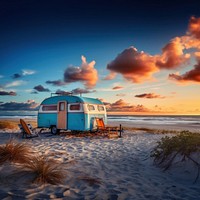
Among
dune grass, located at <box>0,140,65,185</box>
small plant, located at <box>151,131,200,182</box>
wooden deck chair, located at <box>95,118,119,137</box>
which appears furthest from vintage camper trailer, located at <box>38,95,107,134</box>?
dune grass, located at <box>0,140,65,185</box>

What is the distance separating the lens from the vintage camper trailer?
643 inches

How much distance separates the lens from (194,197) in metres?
4.79

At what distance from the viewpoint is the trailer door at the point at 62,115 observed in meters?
17.1

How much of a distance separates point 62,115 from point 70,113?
797 millimetres

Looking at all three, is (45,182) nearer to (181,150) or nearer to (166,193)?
(166,193)

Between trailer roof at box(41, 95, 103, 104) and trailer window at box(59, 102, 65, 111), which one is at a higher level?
trailer roof at box(41, 95, 103, 104)

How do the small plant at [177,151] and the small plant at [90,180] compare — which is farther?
the small plant at [177,151]

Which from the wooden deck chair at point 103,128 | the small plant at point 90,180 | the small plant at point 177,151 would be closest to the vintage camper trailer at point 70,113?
the wooden deck chair at point 103,128

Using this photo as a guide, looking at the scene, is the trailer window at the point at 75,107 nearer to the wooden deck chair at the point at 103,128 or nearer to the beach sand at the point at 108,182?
the wooden deck chair at the point at 103,128

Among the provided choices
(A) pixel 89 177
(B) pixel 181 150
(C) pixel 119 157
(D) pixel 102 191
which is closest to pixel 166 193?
(D) pixel 102 191

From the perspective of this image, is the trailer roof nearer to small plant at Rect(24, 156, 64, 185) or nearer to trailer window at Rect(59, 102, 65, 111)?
trailer window at Rect(59, 102, 65, 111)

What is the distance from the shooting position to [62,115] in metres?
17.3

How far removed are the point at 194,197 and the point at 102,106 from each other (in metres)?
14.5

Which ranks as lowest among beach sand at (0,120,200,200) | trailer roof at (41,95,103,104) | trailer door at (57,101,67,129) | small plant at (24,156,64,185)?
beach sand at (0,120,200,200)
